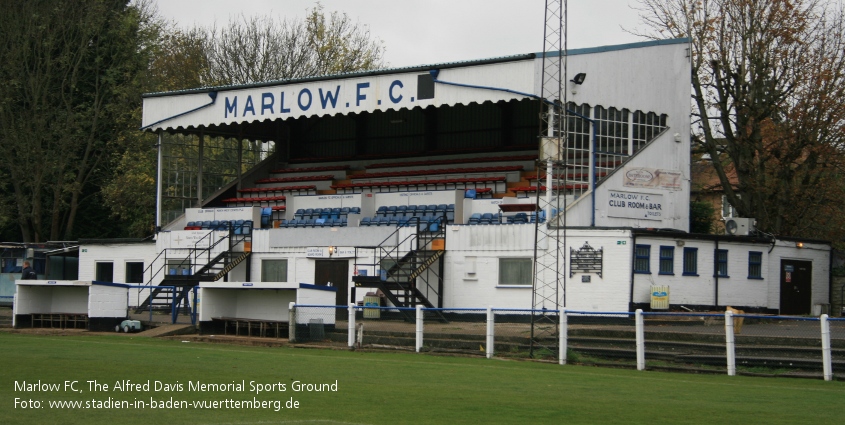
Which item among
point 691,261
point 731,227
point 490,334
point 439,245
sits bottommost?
point 490,334

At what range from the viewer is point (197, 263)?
42.0 m

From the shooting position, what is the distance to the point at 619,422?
13.5m

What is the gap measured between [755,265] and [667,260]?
3836 mm

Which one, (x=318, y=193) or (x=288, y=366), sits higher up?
(x=318, y=193)

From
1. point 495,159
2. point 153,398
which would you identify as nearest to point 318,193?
point 495,159

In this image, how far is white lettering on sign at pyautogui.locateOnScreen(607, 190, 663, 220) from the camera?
1359 inches

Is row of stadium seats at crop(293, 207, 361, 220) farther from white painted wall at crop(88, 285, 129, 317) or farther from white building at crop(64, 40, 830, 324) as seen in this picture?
white painted wall at crop(88, 285, 129, 317)

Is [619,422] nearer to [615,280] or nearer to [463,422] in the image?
[463,422]

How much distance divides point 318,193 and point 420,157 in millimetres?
4774

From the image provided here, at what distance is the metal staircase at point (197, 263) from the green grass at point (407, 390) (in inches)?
531

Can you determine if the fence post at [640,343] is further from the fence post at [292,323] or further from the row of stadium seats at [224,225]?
the row of stadium seats at [224,225]

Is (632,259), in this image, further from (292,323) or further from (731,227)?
(292,323)

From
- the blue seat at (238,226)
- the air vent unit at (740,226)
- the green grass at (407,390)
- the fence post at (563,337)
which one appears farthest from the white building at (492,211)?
the green grass at (407,390)

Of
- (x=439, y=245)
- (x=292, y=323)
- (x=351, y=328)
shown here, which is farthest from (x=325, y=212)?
(x=351, y=328)
